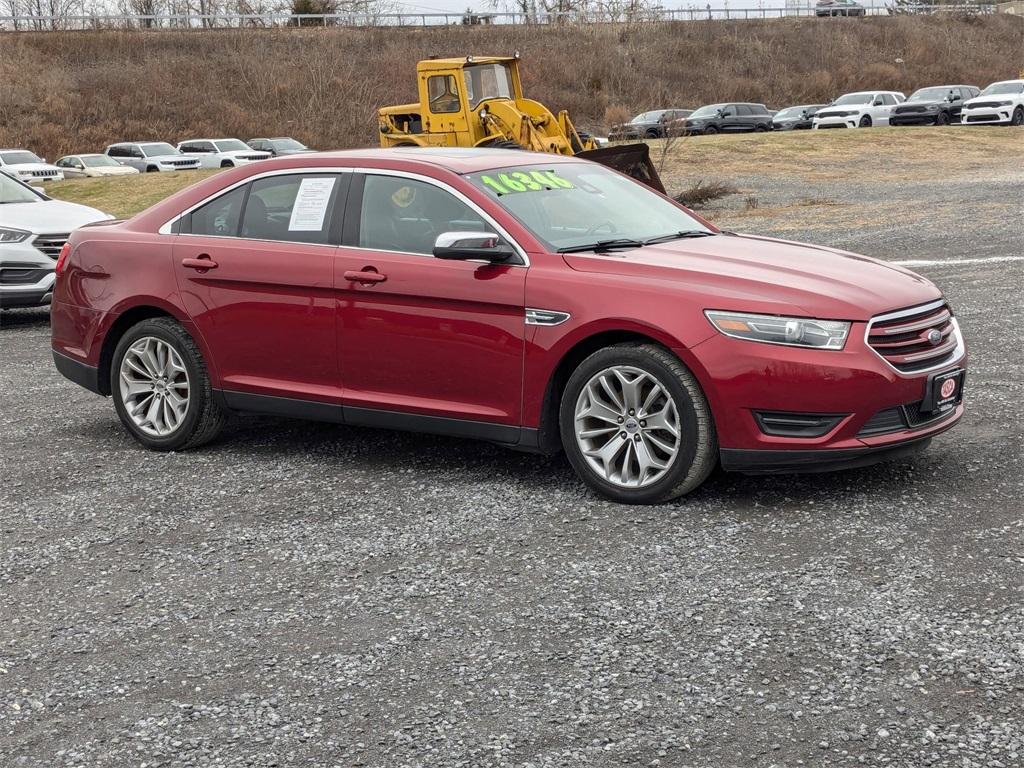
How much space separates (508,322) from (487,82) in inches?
653

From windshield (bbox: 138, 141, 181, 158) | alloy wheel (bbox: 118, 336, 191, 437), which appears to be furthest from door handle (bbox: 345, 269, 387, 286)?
windshield (bbox: 138, 141, 181, 158)

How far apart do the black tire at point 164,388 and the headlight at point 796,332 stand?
10.3 feet

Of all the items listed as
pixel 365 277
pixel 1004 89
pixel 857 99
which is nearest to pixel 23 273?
pixel 365 277

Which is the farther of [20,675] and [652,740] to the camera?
[20,675]

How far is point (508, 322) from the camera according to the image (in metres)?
5.84

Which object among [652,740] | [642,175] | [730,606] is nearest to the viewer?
[652,740]

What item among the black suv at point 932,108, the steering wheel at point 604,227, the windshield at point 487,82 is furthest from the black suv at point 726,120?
the steering wheel at point 604,227

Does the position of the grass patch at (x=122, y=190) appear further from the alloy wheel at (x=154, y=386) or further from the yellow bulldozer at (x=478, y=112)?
the alloy wheel at (x=154, y=386)

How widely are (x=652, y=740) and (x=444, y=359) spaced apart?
289cm

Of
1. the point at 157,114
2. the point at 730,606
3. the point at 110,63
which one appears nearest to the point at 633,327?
the point at 730,606

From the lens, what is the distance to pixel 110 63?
61438 millimetres

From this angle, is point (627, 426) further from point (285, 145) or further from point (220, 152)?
point (285, 145)

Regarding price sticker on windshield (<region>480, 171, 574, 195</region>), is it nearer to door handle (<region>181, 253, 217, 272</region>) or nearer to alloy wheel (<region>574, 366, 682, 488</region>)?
alloy wheel (<region>574, 366, 682, 488</region>)

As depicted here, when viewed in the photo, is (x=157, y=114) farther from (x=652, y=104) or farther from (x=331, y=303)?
(x=331, y=303)
